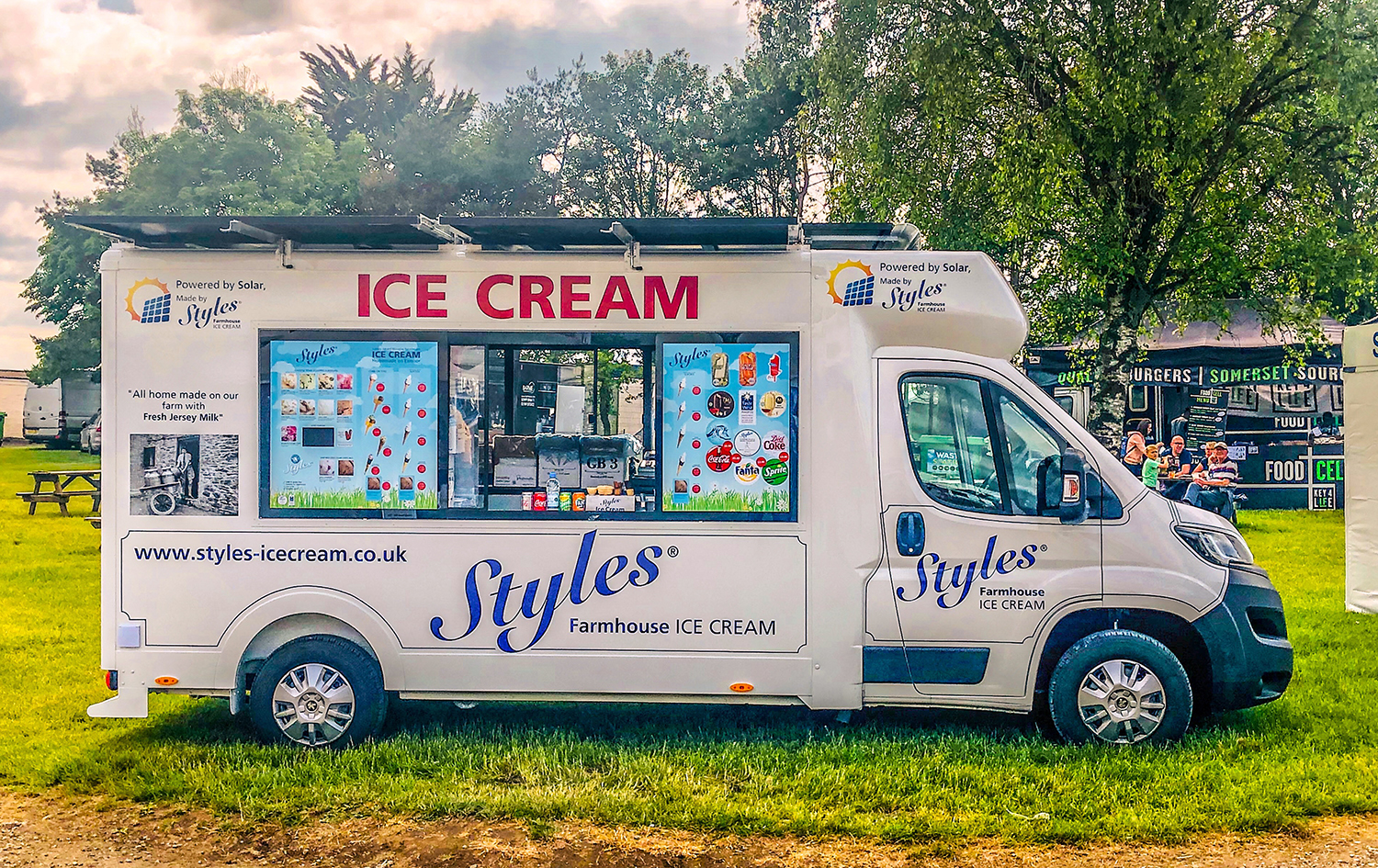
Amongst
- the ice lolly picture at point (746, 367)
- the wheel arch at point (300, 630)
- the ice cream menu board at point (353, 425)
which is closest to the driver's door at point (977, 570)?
the ice lolly picture at point (746, 367)

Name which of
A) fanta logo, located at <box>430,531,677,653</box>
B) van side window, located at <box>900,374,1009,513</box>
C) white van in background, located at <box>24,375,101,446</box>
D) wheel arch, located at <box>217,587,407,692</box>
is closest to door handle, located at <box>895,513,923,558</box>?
van side window, located at <box>900,374,1009,513</box>

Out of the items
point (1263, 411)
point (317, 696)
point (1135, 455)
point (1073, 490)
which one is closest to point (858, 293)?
point (1073, 490)

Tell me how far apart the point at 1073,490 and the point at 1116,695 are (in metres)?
1.16

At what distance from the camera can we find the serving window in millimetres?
6082

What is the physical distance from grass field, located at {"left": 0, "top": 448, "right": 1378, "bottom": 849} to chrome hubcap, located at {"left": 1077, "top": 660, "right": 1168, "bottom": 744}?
0.58ft

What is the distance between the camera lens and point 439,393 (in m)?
6.16

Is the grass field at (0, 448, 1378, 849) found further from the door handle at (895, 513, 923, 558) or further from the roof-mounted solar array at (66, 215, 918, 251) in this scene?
the roof-mounted solar array at (66, 215, 918, 251)

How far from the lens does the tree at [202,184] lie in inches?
1352

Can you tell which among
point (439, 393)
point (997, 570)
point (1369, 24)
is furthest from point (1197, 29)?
point (439, 393)

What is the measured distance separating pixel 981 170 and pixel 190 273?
12305mm

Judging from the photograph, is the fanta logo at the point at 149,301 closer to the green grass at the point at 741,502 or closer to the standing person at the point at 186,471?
the standing person at the point at 186,471

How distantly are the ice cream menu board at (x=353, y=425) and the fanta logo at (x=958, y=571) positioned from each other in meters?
2.77

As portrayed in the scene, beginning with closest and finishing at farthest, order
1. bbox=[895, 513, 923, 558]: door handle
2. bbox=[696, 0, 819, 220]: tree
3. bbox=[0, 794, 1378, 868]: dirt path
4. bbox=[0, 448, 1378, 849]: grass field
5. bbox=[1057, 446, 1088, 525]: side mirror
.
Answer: bbox=[0, 794, 1378, 868]: dirt path, bbox=[0, 448, 1378, 849]: grass field, bbox=[1057, 446, 1088, 525]: side mirror, bbox=[895, 513, 923, 558]: door handle, bbox=[696, 0, 819, 220]: tree

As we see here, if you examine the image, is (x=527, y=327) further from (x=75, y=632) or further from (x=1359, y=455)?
(x=1359, y=455)
